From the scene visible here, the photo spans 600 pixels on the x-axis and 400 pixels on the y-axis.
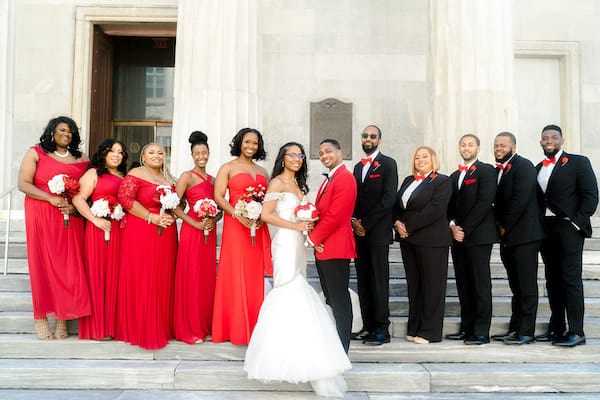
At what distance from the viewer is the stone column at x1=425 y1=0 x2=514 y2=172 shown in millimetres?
8781

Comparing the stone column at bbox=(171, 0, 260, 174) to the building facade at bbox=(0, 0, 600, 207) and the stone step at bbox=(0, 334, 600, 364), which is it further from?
the stone step at bbox=(0, 334, 600, 364)

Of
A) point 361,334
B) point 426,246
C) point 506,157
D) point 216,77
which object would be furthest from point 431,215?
point 216,77

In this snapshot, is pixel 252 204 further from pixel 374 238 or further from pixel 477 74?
pixel 477 74

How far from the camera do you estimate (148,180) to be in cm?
579

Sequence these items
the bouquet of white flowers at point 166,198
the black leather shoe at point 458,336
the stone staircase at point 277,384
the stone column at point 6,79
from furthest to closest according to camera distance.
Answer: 1. the stone column at point 6,79
2. the black leather shoe at point 458,336
3. the bouquet of white flowers at point 166,198
4. the stone staircase at point 277,384

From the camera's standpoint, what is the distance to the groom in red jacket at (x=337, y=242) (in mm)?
5098

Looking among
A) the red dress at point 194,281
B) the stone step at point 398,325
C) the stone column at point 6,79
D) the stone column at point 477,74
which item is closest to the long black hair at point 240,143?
the red dress at point 194,281

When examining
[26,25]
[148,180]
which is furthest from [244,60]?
[26,25]

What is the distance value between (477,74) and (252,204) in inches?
204

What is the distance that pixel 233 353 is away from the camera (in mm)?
5488

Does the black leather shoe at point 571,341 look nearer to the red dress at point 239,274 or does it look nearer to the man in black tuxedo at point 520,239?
the man in black tuxedo at point 520,239

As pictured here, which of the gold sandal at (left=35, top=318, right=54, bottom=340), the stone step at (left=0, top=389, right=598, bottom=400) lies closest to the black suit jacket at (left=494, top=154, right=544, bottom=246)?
the stone step at (left=0, top=389, right=598, bottom=400)

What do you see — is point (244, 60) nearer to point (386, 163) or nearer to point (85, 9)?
point (386, 163)

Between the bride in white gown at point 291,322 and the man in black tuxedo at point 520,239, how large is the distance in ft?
7.29
